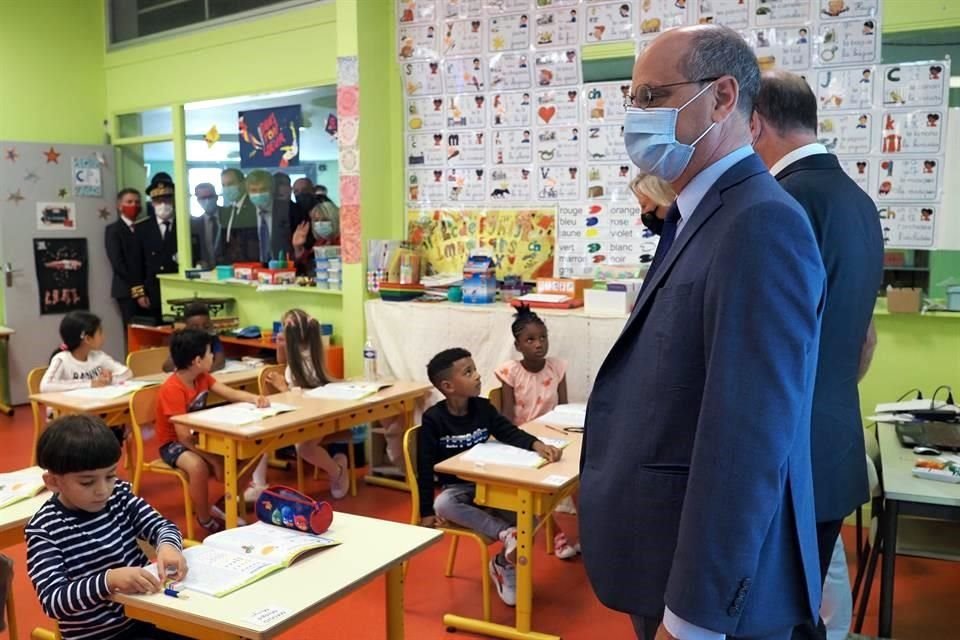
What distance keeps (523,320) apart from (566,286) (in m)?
0.48

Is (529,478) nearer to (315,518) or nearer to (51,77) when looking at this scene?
(315,518)

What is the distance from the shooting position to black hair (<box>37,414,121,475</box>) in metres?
2.01

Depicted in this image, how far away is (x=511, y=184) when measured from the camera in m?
4.93

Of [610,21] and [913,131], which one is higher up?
[610,21]

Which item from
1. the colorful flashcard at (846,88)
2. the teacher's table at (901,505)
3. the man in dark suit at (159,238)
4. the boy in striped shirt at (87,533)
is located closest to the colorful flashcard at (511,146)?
the colorful flashcard at (846,88)

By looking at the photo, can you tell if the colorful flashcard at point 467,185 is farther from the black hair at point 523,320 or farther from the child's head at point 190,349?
the child's head at point 190,349

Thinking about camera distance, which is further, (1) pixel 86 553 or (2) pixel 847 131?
(2) pixel 847 131

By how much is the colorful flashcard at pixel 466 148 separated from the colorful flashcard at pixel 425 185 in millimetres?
132

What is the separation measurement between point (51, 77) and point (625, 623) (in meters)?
6.67

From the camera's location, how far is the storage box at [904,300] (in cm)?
373

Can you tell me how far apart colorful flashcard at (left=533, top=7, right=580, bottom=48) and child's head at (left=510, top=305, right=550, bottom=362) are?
1615 millimetres

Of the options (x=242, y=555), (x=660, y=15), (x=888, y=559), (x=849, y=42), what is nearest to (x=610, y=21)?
(x=660, y=15)

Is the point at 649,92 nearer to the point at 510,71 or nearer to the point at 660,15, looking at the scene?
the point at 660,15

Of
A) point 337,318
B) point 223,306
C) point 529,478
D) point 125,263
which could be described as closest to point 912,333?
point 529,478
